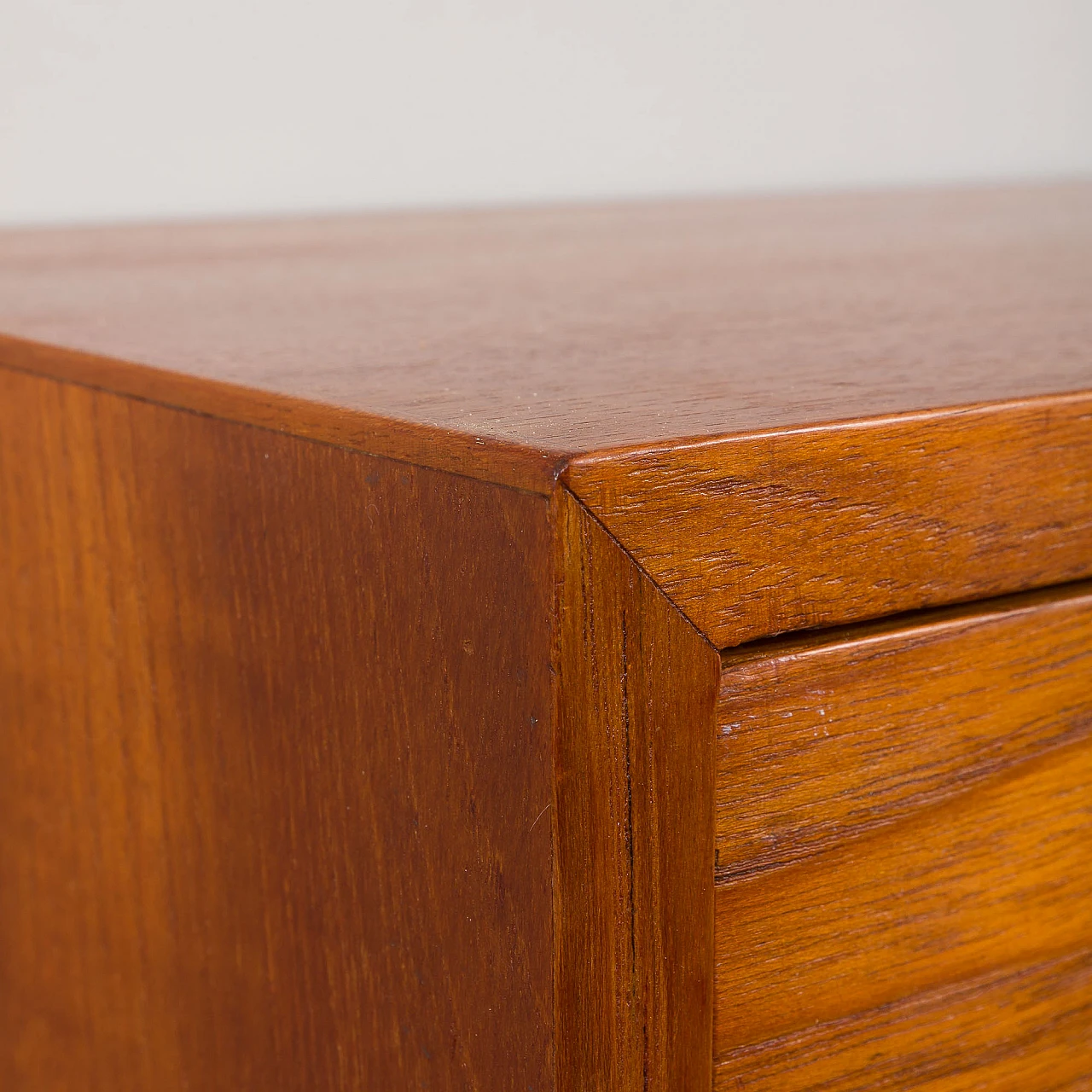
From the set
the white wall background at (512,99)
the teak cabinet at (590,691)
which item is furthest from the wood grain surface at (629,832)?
Answer: the white wall background at (512,99)

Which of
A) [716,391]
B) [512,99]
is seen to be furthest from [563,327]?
[512,99]

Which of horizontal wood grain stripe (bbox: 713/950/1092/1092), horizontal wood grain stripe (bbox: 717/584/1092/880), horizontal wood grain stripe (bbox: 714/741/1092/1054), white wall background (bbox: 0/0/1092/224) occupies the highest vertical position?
white wall background (bbox: 0/0/1092/224)

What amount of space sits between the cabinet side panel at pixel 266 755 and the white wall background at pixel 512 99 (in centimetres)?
57

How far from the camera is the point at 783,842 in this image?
210mm

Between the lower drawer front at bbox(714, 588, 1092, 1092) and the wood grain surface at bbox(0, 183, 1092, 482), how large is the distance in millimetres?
40

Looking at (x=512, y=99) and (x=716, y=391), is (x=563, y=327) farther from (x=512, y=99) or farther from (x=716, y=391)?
(x=512, y=99)

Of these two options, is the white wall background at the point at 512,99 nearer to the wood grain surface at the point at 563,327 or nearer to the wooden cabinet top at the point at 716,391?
the wood grain surface at the point at 563,327

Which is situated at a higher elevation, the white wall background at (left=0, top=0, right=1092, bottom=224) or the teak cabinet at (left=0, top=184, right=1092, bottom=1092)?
the white wall background at (left=0, top=0, right=1092, bottom=224)

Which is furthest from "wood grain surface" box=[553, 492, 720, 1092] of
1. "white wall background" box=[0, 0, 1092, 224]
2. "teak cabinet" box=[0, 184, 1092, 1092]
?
"white wall background" box=[0, 0, 1092, 224]

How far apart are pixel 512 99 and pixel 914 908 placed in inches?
34.0

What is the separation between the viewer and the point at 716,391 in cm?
23

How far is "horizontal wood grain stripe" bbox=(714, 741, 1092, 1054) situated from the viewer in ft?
0.69

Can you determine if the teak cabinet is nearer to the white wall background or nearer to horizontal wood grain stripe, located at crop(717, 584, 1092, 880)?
horizontal wood grain stripe, located at crop(717, 584, 1092, 880)

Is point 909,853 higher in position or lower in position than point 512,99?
lower
